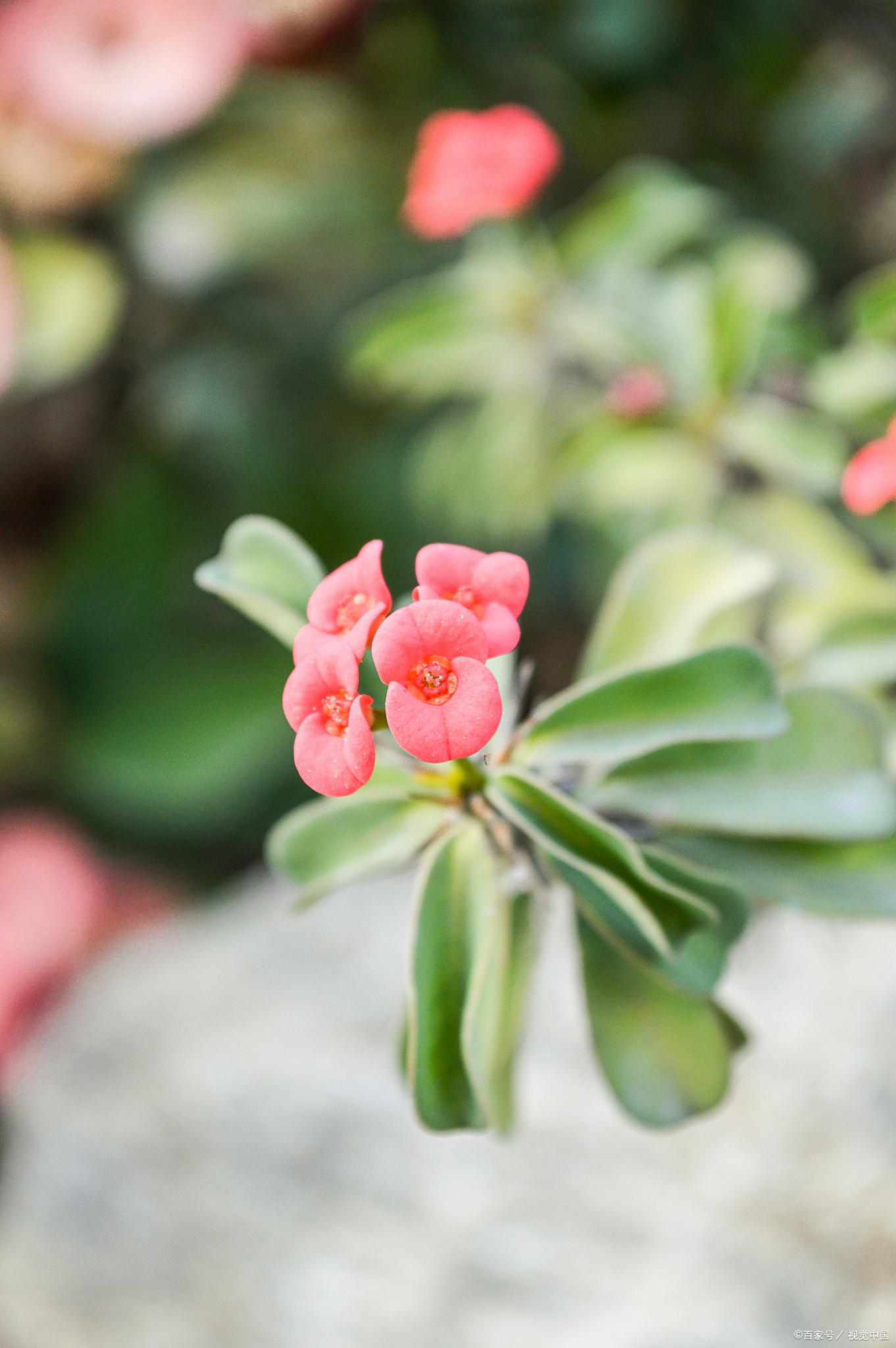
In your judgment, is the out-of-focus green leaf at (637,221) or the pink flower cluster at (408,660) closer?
the pink flower cluster at (408,660)

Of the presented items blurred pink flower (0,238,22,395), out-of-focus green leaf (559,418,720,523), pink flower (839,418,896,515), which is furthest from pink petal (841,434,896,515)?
blurred pink flower (0,238,22,395)

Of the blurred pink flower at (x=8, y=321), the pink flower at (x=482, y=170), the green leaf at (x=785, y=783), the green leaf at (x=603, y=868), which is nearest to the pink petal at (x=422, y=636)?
the green leaf at (x=603, y=868)

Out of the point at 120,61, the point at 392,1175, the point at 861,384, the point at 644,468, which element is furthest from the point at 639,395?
the point at 120,61

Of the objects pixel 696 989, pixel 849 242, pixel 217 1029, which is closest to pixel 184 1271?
pixel 217 1029

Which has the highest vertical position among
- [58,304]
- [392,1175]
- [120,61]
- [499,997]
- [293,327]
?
[120,61]

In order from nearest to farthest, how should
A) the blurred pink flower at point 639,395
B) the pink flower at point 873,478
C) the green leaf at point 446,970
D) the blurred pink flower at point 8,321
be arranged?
1. the green leaf at point 446,970
2. the pink flower at point 873,478
3. the blurred pink flower at point 639,395
4. the blurred pink flower at point 8,321

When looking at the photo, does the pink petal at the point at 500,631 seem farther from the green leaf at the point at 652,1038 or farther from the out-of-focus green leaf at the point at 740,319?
the out-of-focus green leaf at the point at 740,319

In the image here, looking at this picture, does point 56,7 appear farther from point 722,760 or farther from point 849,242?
point 722,760

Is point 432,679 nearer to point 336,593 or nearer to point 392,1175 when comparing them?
point 336,593

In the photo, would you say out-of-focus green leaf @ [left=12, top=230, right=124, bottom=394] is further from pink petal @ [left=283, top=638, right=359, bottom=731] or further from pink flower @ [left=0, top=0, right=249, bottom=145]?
pink petal @ [left=283, top=638, right=359, bottom=731]
